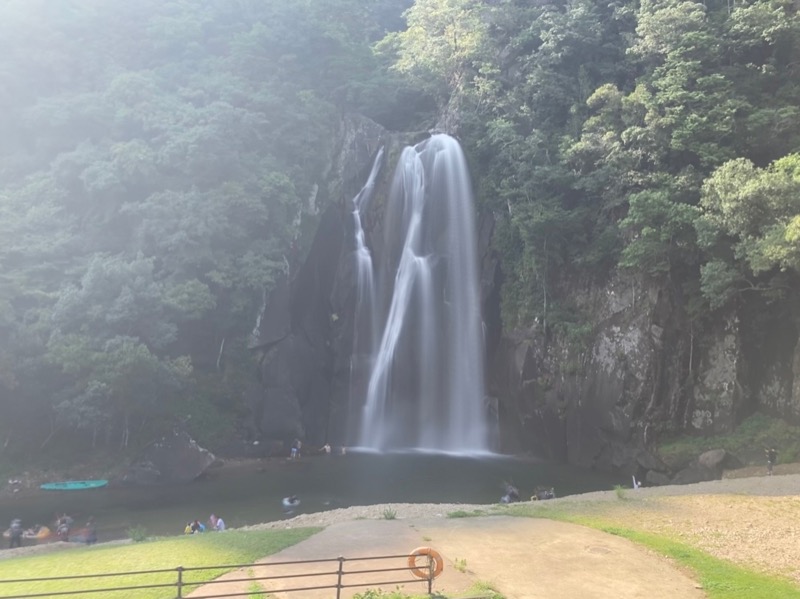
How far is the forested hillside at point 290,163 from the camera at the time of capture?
23250 mm

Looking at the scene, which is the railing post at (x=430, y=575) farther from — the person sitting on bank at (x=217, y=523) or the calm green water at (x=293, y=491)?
the calm green water at (x=293, y=491)

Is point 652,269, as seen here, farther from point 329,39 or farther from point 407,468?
point 329,39

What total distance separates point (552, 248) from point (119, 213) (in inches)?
819

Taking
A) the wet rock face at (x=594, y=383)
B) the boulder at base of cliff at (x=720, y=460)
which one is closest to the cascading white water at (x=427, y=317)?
the wet rock face at (x=594, y=383)

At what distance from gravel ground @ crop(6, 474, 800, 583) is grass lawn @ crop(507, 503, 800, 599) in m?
0.32

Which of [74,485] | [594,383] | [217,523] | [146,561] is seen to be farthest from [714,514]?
[74,485]

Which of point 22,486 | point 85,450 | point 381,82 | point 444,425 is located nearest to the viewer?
point 22,486

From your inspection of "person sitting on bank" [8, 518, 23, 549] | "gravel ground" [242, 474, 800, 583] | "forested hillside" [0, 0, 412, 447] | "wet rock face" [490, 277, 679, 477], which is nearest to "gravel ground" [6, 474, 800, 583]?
"gravel ground" [242, 474, 800, 583]

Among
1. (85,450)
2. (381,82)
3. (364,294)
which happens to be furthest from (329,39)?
(85,450)

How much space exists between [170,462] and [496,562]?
18.2 m

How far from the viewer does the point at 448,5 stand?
39.8 metres

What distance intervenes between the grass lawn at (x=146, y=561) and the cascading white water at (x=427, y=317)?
18234 millimetres

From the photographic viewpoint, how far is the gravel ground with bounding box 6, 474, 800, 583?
1059 centimetres

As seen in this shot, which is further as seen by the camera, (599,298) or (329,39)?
(329,39)
